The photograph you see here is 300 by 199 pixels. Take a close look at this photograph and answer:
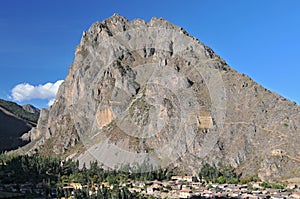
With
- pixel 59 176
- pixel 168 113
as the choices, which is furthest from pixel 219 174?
pixel 59 176

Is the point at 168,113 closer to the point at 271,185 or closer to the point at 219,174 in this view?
the point at 219,174

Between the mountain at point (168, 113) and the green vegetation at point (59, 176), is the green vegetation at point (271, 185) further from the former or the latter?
the green vegetation at point (59, 176)

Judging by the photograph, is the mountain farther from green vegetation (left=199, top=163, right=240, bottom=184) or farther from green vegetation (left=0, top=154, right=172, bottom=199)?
green vegetation (left=0, top=154, right=172, bottom=199)

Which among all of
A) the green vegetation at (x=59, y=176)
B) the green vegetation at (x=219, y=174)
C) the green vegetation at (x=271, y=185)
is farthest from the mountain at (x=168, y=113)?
the green vegetation at (x=59, y=176)

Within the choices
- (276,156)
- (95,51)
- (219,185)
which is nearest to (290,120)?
(276,156)

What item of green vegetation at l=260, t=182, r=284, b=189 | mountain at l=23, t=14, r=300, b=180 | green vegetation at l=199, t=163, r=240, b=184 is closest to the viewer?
green vegetation at l=260, t=182, r=284, b=189

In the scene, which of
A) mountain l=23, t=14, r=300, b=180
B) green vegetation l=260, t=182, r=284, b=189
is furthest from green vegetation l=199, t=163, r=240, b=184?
green vegetation l=260, t=182, r=284, b=189

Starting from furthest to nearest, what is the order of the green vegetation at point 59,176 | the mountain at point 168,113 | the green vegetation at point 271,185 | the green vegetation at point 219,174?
the mountain at point 168,113 < the green vegetation at point 219,174 < the green vegetation at point 59,176 < the green vegetation at point 271,185

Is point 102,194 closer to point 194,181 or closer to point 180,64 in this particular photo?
point 194,181
